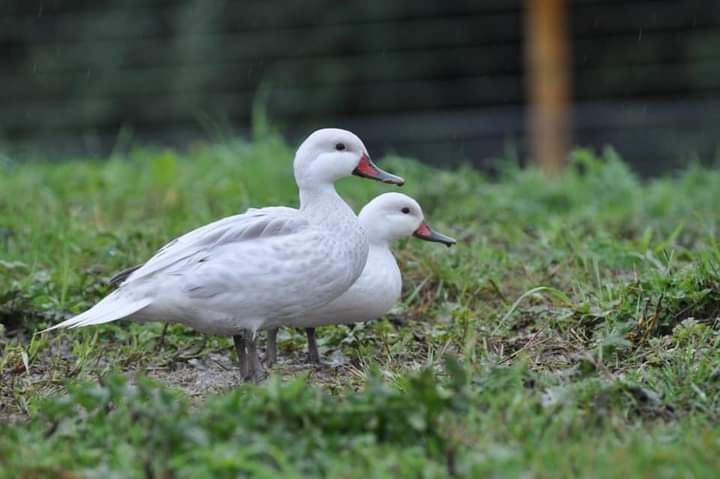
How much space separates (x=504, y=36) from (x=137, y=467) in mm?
8322

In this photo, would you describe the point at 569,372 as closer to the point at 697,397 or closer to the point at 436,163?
the point at 697,397

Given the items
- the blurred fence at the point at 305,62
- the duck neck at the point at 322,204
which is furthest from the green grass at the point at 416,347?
the blurred fence at the point at 305,62

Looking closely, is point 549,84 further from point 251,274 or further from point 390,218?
point 251,274

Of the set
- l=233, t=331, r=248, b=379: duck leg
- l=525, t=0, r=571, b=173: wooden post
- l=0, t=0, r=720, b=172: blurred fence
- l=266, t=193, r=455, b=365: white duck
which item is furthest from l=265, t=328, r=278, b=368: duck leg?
l=0, t=0, r=720, b=172: blurred fence

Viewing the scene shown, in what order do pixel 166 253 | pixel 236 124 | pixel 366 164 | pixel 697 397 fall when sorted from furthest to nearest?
pixel 236 124
pixel 366 164
pixel 166 253
pixel 697 397

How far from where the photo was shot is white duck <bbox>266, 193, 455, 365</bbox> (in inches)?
154

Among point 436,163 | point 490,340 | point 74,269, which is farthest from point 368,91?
point 490,340

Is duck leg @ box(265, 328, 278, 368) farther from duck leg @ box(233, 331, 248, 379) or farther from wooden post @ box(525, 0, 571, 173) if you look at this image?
wooden post @ box(525, 0, 571, 173)

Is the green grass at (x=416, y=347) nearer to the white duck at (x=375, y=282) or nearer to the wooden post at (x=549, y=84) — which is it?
the white duck at (x=375, y=282)

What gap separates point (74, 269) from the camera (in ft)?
15.4

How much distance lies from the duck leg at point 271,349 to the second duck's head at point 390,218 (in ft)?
1.72

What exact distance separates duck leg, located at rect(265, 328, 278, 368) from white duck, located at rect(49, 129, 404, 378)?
0.24 m

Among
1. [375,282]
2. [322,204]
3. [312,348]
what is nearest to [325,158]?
[322,204]

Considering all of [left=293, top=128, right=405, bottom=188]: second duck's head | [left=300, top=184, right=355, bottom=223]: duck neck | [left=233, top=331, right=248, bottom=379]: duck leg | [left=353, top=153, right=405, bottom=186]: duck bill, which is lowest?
[left=233, top=331, right=248, bottom=379]: duck leg
